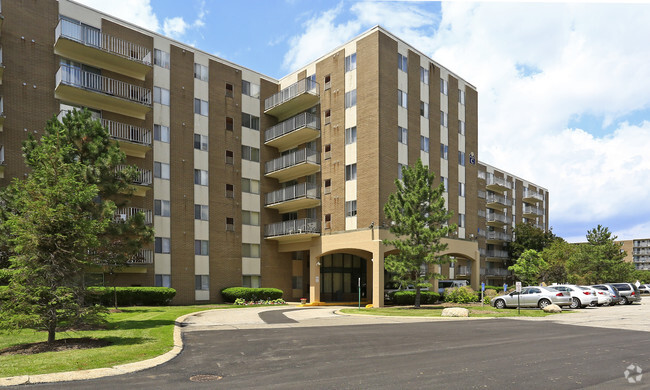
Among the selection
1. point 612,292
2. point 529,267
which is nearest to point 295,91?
point 612,292

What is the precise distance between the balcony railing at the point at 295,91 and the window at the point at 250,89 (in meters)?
1.69

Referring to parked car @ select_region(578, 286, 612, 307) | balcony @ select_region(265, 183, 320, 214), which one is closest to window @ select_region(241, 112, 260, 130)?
balcony @ select_region(265, 183, 320, 214)

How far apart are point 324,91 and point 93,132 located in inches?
817

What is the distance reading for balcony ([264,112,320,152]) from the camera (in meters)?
40.2

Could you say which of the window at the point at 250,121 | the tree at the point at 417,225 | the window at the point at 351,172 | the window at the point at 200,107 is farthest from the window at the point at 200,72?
the tree at the point at 417,225

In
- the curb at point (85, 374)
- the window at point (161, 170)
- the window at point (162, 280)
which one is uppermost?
the window at point (161, 170)

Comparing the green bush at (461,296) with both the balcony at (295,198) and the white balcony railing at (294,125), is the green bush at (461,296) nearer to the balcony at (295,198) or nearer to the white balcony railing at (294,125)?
the balcony at (295,198)

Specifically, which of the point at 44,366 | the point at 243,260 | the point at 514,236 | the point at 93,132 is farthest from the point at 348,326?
the point at 514,236

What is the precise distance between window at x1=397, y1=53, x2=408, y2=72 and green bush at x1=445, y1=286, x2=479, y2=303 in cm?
1771

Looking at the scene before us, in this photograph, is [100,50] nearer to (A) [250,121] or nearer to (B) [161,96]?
(B) [161,96]

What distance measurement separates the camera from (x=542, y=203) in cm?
9100

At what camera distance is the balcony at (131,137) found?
3316cm

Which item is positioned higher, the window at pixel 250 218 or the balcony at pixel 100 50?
the balcony at pixel 100 50

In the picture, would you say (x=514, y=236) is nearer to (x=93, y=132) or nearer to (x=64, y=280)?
(x=93, y=132)
